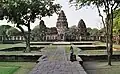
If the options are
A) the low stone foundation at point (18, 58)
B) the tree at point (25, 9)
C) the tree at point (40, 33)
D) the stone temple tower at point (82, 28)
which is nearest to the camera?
the low stone foundation at point (18, 58)

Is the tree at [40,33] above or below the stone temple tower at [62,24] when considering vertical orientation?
Answer: below

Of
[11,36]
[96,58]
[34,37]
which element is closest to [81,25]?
[34,37]

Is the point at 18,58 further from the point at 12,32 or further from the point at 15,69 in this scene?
the point at 12,32

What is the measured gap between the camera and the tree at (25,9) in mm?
25245

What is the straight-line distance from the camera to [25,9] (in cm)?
2577

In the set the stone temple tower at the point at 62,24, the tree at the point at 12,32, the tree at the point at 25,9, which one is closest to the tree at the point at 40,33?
the tree at the point at 12,32

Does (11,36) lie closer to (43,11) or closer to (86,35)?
(86,35)

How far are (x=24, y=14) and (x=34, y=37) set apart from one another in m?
35.1

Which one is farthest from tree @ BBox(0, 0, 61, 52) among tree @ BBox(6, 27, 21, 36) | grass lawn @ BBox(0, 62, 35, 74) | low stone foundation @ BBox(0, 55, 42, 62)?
tree @ BBox(6, 27, 21, 36)

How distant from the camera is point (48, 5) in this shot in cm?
2705

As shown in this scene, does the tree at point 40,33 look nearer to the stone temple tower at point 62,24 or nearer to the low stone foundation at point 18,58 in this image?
the stone temple tower at point 62,24

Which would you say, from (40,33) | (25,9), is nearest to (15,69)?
(25,9)

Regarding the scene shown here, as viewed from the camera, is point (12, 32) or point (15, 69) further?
point (12, 32)

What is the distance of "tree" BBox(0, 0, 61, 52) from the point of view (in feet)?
82.8
